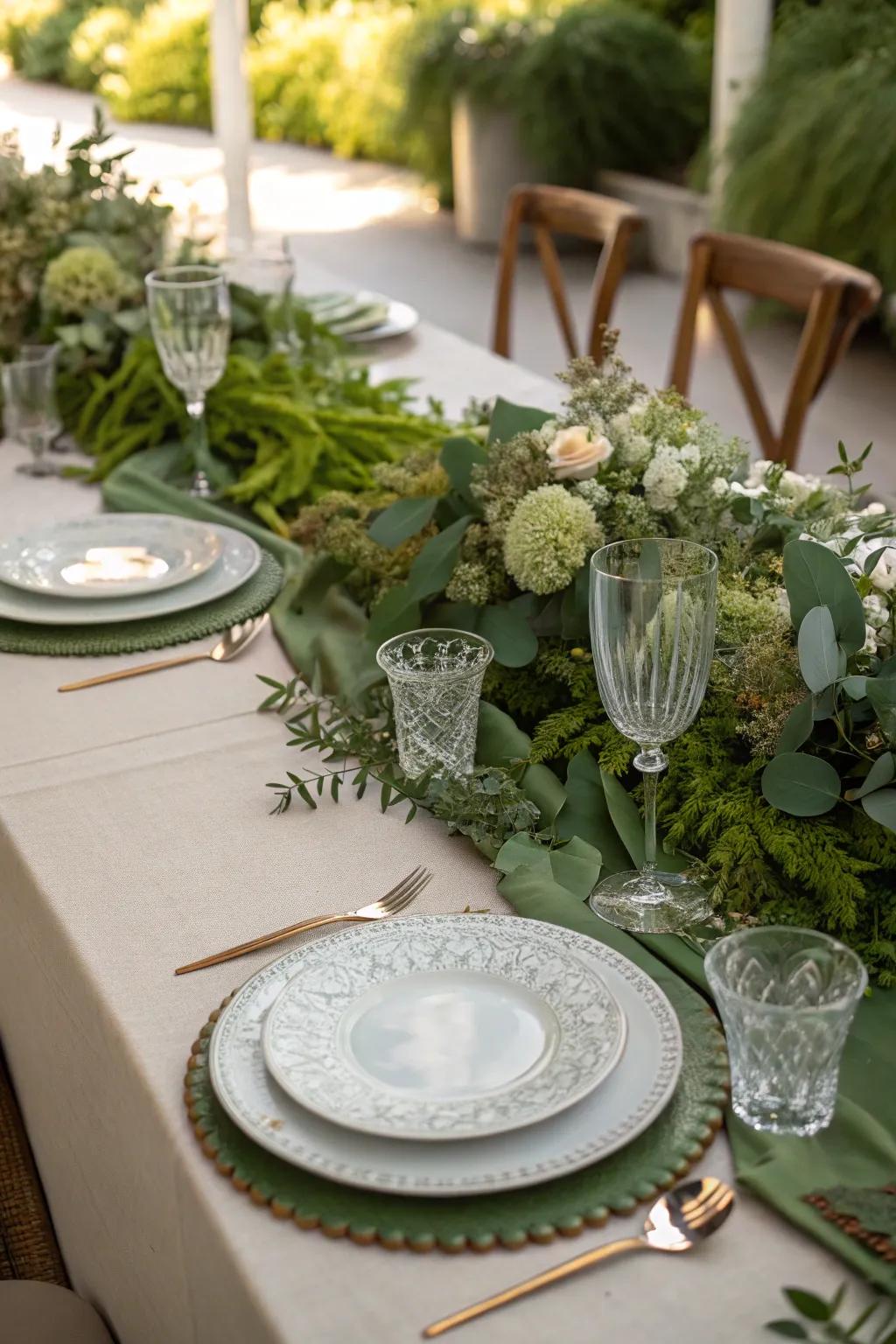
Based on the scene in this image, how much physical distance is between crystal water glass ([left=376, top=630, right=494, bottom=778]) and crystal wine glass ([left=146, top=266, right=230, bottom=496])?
2.50 ft

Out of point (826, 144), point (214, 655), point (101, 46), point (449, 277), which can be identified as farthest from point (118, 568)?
point (101, 46)

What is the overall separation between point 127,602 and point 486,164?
621 centimetres

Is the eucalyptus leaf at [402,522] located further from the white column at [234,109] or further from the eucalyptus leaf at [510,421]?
the white column at [234,109]

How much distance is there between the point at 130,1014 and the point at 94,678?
56cm

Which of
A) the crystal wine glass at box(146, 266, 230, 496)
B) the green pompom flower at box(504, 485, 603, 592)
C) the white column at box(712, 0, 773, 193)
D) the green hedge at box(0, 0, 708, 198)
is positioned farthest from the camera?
the green hedge at box(0, 0, 708, 198)

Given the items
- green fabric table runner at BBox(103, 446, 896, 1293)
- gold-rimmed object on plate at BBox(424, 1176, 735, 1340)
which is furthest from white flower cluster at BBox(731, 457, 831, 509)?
gold-rimmed object on plate at BBox(424, 1176, 735, 1340)

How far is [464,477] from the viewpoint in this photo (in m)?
1.39

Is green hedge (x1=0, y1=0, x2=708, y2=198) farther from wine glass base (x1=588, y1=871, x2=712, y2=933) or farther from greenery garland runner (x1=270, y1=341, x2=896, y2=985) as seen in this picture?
wine glass base (x1=588, y1=871, x2=712, y2=933)

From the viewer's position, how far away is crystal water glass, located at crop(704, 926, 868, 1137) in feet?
2.52

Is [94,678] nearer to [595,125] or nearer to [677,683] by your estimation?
[677,683]

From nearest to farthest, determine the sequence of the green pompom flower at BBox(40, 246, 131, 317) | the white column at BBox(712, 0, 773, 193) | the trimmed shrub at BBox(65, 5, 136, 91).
Result: 1. the green pompom flower at BBox(40, 246, 131, 317)
2. the white column at BBox(712, 0, 773, 193)
3. the trimmed shrub at BBox(65, 5, 136, 91)

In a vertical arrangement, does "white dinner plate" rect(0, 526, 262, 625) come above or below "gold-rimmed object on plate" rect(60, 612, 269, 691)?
above

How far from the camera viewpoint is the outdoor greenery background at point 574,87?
514 centimetres

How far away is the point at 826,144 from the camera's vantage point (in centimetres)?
509
